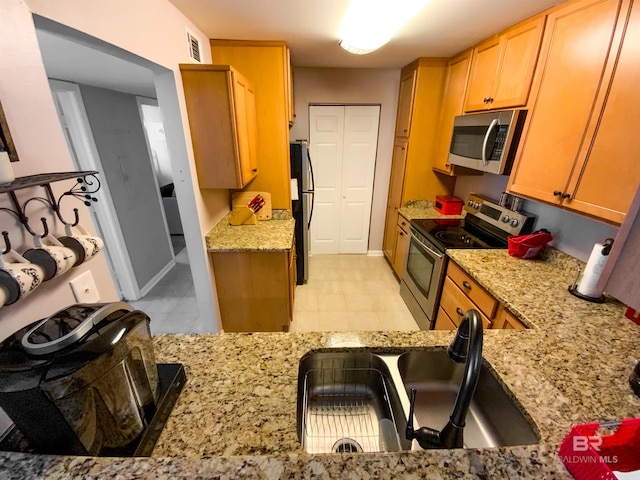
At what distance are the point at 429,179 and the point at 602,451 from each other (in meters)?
2.77

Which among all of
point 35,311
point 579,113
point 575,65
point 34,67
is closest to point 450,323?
point 579,113

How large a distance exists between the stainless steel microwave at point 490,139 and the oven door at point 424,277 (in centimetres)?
73

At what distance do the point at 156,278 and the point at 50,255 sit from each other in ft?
9.85

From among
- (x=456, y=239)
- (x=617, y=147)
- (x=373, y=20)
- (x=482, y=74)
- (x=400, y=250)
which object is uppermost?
(x=373, y=20)

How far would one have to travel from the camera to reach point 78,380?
0.49 metres

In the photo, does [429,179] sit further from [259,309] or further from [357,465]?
[357,465]

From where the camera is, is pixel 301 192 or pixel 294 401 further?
pixel 301 192

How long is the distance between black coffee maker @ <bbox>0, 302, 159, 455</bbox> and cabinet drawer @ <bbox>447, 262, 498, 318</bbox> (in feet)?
5.64

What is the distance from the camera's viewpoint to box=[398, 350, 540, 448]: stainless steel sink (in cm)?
85

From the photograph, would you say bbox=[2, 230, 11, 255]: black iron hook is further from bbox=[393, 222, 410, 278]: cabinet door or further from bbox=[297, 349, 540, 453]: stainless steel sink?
bbox=[393, 222, 410, 278]: cabinet door

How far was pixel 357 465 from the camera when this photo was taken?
22.3 inches

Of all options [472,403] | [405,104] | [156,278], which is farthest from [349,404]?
[156,278]

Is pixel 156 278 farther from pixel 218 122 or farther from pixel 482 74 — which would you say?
pixel 482 74

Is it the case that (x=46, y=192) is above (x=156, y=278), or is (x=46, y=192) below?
above
